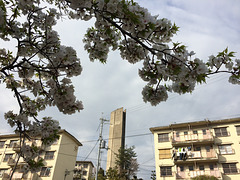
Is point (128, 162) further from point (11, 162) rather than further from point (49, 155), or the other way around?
point (11, 162)

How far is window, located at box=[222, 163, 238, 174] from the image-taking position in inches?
810

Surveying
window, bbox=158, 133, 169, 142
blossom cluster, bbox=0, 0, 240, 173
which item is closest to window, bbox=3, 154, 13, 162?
window, bbox=158, 133, 169, 142

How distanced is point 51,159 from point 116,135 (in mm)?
22825

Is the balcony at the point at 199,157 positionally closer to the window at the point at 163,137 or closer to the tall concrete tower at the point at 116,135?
the window at the point at 163,137

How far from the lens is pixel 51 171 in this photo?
25.5 m

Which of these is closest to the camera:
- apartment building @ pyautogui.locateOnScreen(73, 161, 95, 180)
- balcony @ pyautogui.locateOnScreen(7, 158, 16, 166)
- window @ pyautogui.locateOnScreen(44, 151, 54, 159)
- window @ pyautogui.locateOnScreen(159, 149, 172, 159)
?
window @ pyautogui.locateOnScreen(159, 149, 172, 159)

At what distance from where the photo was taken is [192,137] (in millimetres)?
23484

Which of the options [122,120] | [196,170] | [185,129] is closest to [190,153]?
[196,170]

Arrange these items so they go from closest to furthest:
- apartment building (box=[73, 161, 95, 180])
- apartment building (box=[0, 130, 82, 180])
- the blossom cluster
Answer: the blossom cluster
apartment building (box=[0, 130, 82, 180])
apartment building (box=[73, 161, 95, 180])

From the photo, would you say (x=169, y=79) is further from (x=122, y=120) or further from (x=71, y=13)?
(x=122, y=120)

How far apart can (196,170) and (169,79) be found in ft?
75.8

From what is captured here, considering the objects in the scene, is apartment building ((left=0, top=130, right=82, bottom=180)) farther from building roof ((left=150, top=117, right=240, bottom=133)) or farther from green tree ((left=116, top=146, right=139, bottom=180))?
building roof ((left=150, top=117, right=240, bottom=133))

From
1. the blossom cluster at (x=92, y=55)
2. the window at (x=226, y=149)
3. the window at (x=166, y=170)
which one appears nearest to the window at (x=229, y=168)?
the window at (x=226, y=149)

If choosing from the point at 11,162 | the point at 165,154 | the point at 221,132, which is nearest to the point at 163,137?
the point at 165,154
